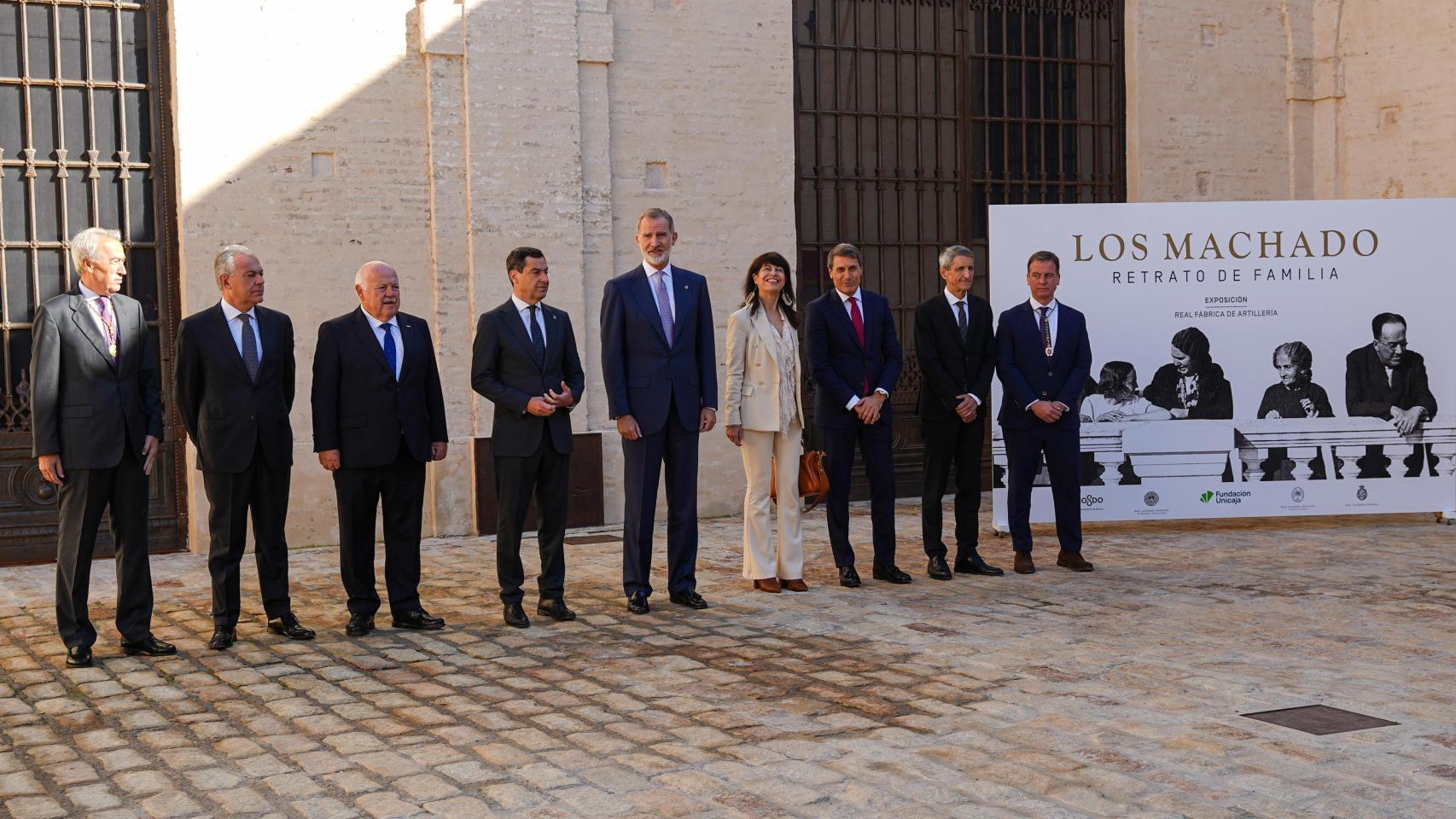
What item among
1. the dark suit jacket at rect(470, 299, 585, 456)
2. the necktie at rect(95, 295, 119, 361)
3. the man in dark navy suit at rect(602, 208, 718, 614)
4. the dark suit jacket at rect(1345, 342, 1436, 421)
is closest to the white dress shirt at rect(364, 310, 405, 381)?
the dark suit jacket at rect(470, 299, 585, 456)

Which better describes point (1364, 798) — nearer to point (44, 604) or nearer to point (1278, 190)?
point (44, 604)

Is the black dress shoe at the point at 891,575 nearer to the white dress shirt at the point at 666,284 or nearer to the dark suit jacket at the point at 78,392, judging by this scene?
the white dress shirt at the point at 666,284

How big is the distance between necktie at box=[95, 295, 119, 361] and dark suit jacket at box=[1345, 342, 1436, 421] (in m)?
7.74

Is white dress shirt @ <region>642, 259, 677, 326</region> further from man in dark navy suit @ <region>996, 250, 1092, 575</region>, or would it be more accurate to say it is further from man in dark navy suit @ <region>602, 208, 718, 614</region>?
man in dark navy suit @ <region>996, 250, 1092, 575</region>

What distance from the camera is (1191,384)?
33.1 ft

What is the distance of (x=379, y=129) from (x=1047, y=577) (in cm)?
556

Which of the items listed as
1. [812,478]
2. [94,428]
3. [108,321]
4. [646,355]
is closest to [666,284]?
[646,355]

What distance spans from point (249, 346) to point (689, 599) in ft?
8.09

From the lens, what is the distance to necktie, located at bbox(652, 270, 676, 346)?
→ 7.62 m

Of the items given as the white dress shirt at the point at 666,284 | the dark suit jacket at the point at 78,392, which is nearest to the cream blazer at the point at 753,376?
the white dress shirt at the point at 666,284

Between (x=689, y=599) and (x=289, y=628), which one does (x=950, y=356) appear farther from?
(x=289, y=628)

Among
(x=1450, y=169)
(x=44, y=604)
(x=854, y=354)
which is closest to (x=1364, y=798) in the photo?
(x=854, y=354)

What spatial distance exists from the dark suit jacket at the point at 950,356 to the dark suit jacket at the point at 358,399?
297 cm

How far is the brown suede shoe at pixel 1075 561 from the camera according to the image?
862 centimetres
